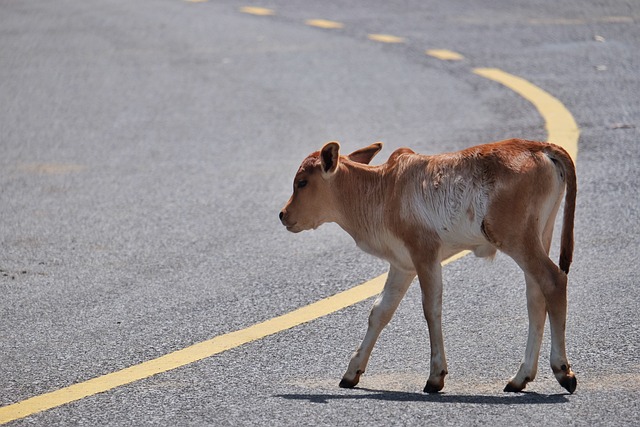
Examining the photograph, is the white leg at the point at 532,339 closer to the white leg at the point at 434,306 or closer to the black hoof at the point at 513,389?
the black hoof at the point at 513,389

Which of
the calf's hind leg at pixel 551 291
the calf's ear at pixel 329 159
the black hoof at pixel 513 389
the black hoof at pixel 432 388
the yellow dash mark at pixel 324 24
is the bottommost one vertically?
the black hoof at pixel 432 388

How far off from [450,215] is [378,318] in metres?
0.75

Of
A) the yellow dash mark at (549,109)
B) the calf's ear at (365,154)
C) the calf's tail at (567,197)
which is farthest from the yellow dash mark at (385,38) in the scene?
the calf's tail at (567,197)

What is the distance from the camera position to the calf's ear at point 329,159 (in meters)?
6.42

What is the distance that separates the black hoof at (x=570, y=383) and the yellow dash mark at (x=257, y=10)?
11688 mm

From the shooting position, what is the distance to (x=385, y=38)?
15055mm

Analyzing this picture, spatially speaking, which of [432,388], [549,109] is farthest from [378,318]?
[549,109]

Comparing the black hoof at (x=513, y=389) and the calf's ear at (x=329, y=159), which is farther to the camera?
the calf's ear at (x=329, y=159)

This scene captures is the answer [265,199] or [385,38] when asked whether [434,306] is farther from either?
[385,38]

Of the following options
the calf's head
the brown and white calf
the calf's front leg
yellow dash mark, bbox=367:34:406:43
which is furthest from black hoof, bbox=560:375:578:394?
yellow dash mark, bbox=367:34:406:43

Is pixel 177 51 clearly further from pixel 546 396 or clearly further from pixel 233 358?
pixel 546 396

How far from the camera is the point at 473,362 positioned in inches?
250

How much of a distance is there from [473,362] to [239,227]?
10.9 feet

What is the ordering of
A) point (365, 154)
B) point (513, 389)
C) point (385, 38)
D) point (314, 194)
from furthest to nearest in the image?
point (385, 38) < point (365, 154) < point (314, 194) < point (513, 389)
